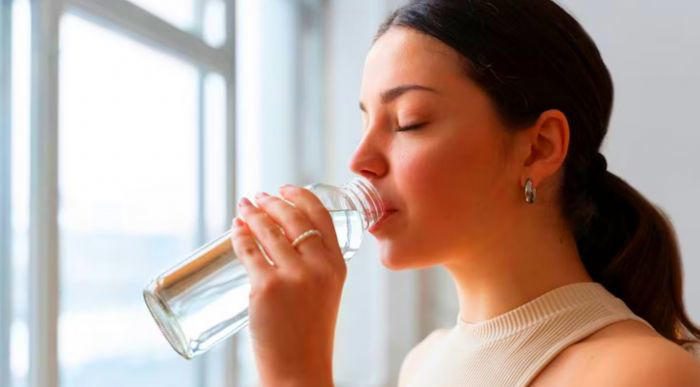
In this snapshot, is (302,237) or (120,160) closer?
(302,237)

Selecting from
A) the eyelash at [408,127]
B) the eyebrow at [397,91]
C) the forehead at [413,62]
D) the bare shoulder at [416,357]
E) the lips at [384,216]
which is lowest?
the bare shoulder at [416,357]

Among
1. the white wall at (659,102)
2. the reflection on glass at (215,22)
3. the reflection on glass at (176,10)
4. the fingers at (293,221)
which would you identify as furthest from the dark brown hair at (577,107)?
the white wall at (659,102)

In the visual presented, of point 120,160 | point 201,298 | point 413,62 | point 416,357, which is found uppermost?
point 413,62

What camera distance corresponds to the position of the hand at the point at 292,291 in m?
0.74

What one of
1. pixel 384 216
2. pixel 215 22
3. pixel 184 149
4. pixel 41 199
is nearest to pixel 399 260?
pixel 384 216

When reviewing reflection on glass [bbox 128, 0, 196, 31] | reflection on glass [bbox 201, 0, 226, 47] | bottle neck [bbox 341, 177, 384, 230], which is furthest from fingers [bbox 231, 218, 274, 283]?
reflection on glass [bbox 201, 0, 226, 47]

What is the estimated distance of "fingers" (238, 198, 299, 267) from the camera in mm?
752

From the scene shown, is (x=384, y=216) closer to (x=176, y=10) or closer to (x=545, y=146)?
(x=545, y=146)

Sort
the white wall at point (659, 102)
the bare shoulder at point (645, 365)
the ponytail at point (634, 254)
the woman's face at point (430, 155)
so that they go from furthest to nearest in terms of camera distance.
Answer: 1. the white wall at point (659, 102)
2. the ponytail at point (634, 254)
3. the woman's face at point (430, 155)
4. the bare shoulder at point (645, 365)

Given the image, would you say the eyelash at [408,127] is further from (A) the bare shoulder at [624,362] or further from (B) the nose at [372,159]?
(A) the bare shoulder at [624,362]

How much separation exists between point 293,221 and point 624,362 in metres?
0.32

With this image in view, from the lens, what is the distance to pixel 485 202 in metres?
0.87

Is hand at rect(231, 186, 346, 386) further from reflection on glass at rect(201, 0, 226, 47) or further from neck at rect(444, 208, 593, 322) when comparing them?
reflection on glass at rect(201, 0, 226, 47)

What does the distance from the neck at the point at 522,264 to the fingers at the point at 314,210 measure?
18cm
